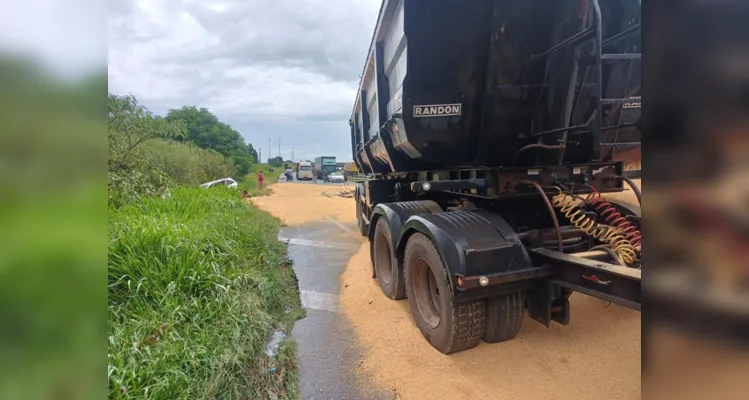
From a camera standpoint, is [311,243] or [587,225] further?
[311,243]

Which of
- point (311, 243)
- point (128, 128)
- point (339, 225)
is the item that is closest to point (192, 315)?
point (311, 243)

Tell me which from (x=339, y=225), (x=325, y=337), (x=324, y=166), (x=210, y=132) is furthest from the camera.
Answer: (x=324, y=166)

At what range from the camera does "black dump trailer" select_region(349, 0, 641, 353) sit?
293 centimetres

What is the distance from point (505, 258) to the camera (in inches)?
115

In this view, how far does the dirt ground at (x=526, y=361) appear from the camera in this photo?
2797 mm

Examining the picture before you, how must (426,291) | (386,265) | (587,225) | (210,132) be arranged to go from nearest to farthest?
(587,225)
(426,291)
(386,265)
(210,132)

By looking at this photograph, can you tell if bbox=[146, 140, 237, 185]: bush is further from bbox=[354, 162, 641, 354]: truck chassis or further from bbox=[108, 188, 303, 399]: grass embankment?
bbox=[354, 162, 641, 354]: truck chassis

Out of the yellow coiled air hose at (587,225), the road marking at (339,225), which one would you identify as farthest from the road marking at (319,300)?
the road marking at (339,225)

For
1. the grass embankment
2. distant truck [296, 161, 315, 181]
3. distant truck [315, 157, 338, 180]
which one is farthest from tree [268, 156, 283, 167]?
the grass embankment

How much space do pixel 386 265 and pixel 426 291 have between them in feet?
4.55

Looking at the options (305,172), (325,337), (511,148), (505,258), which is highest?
(305,172)

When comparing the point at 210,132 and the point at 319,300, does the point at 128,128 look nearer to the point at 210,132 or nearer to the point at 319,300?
the point at 319,300

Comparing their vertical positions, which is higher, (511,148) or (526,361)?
(511,148)

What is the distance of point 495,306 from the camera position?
313 centimetres
